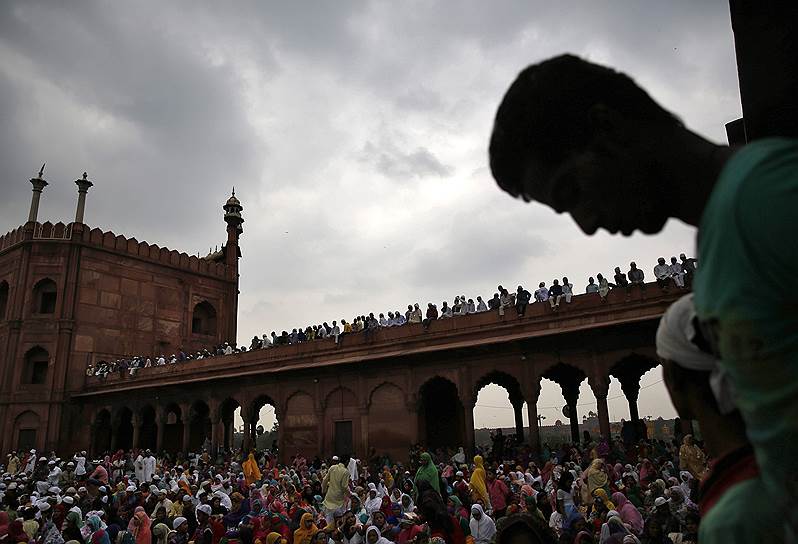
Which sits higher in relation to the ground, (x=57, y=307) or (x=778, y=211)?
(x=57, y=307)

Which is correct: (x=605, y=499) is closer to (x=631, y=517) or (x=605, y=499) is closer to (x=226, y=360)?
(x=631, y=517)

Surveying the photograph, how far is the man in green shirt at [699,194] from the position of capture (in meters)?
0.71

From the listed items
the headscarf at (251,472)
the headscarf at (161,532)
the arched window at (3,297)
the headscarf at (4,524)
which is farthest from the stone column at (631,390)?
the arched window at (3,297)

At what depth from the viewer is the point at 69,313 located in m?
27.2

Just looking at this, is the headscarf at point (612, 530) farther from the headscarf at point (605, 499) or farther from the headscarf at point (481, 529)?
the headscarf at point (605, 499)

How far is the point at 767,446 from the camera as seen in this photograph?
0.72 metres

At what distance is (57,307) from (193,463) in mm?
12619

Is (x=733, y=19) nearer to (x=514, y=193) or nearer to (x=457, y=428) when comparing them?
(x=514, y=193)

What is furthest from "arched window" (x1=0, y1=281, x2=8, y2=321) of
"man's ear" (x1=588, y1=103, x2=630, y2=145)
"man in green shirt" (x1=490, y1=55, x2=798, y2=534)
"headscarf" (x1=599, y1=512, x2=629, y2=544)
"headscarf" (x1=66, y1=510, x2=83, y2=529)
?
"man's ear" (x1=588, y1=103, x2=630, y2=145)

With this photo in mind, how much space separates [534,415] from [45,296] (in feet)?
81.2

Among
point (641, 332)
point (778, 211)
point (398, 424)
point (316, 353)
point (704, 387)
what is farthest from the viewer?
point (316, 353)

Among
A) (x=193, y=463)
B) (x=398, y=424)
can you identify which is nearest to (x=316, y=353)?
(x=398, y=424)

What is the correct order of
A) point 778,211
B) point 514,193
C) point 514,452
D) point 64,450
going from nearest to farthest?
point 778,211
point 514,193
point 514,452
point 64,450

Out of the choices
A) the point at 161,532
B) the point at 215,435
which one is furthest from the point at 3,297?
the point at 161,532
